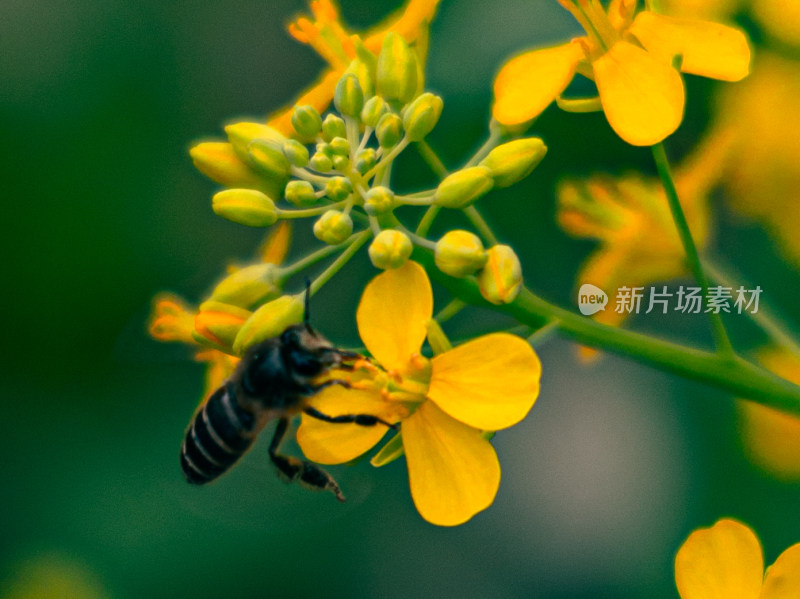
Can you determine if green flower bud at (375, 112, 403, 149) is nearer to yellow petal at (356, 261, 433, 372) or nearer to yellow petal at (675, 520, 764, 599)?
yellow petal at (356, 261, 433, 372)

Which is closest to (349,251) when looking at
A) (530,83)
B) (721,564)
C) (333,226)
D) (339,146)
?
(333,226)

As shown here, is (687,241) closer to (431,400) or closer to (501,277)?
(501,277)

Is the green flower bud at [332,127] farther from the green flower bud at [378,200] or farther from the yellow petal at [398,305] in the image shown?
the yellow petal at [398,305]

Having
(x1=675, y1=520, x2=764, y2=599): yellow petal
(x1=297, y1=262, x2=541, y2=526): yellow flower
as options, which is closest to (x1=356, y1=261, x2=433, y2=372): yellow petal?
(x1=297, y1=262, x2=541, y2=526): yellow flower

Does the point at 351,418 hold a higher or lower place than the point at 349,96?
lower

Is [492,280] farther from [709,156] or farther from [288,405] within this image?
[709,156]

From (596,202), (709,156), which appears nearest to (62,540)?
(596,202)

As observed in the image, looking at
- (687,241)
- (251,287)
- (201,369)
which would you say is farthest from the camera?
(201,369)
